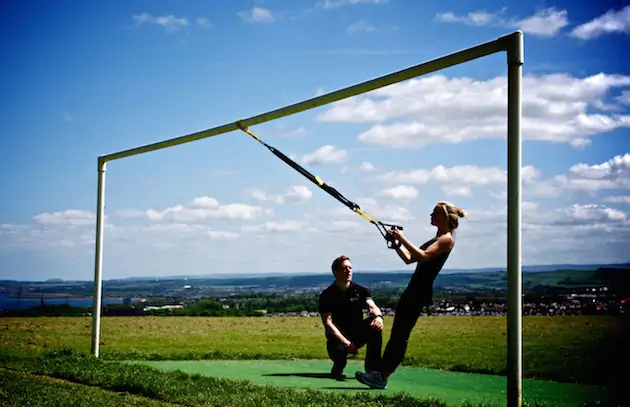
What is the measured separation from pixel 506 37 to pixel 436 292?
2932 millimetres

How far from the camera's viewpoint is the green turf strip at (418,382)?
8594mm

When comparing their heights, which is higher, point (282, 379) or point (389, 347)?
point (389, 347)

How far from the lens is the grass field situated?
420 inches

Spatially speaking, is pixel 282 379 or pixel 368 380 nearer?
pixel 368 380

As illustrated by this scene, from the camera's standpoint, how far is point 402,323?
27.1ft

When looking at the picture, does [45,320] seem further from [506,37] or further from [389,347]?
[506,37]

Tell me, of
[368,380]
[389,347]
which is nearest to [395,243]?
[389,347]

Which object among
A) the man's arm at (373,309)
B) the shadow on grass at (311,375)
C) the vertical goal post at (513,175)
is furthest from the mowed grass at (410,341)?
the vertical goal post at (513,175)

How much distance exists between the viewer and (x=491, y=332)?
42.7 feet

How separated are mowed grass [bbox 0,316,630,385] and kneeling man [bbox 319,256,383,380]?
0.74 feet

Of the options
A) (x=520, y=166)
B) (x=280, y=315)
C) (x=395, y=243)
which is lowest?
(x=280, y=315)

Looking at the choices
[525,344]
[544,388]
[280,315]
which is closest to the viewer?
[544,388]

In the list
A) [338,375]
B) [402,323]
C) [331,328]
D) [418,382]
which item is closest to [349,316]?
[331,328]

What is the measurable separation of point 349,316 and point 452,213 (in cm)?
211
